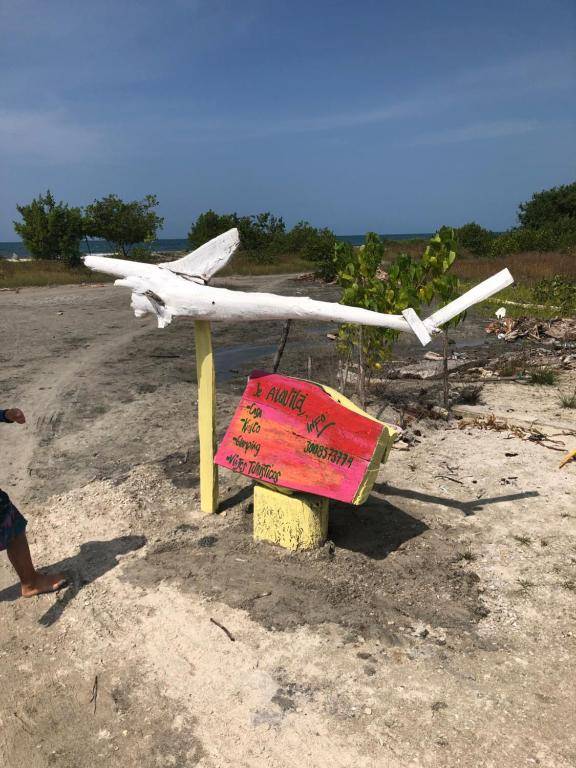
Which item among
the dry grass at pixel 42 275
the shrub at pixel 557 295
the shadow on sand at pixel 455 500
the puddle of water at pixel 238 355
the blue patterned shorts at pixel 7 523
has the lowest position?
the shadow on sand at pixel 455 500

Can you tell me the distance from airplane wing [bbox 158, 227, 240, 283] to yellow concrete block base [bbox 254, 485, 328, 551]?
2098mm

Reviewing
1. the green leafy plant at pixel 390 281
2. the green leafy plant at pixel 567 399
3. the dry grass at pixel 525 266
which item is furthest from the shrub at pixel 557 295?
the green leafy plant at pixel 390 281

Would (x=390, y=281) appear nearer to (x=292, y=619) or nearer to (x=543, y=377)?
(x=543, y=377)

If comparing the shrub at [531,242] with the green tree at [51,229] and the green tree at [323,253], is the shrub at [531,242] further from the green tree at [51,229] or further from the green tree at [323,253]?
the green tree at [51,229]

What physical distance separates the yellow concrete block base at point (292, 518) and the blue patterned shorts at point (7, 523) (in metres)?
2.00

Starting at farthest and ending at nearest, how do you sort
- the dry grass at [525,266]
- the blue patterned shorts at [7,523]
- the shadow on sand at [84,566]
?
the dry grass at [525,266]
the shadow on sand at [84,566]
the blue patterned shorts at [7,523]

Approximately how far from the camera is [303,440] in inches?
184

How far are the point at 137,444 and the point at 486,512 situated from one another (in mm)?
4660

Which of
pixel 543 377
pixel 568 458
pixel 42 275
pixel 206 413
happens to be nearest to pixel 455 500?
pixel 568 458

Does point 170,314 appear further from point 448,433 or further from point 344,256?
point 448,433

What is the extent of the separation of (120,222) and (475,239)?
2622 cm

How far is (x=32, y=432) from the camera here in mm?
8102

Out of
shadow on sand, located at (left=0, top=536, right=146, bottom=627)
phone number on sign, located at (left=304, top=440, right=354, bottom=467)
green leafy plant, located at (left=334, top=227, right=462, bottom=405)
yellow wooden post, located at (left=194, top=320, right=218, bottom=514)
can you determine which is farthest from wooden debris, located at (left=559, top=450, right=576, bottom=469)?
shadow on sand, located at (left=0, top=536, right=146, bottom=627)

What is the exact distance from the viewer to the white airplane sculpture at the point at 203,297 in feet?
14.6
